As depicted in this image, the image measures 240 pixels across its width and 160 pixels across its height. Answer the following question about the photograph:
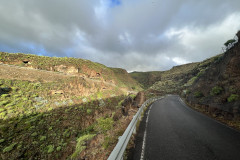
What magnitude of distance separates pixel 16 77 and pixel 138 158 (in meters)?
17.2

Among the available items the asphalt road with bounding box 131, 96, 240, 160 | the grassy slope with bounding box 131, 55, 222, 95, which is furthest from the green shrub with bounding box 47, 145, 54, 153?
the grassy slope with bounding box 131, 55, 222, 95

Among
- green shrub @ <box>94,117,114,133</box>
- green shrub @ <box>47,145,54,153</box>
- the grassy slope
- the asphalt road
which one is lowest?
green shrub @ <box>47,145,54,153</box>

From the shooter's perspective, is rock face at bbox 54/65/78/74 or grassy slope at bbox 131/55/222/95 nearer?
rock face at bbox 54/65/78/74

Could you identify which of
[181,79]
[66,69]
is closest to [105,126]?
[66,69]

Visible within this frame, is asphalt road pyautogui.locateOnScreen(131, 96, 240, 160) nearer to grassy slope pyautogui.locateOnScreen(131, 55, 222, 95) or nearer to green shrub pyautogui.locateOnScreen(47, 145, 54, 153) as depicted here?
green shrub pyautogui.locateOnScreen(47, 145, 54, 153)

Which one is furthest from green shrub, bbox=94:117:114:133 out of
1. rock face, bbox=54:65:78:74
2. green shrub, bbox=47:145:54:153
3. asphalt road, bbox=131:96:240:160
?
rock face, bbox=54:65:78:74

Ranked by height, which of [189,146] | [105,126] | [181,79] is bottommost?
[105,126]

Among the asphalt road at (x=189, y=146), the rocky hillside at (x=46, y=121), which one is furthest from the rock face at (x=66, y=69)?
the asphalt road at (x=189, y=146)

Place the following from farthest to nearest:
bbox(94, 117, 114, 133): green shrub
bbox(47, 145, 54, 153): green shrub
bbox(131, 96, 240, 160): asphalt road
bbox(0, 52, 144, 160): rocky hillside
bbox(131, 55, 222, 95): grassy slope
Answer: bbox(131, 55, 222, 95): grassy slope < bbox(94, 117, 114, 133): green shrub < bbox(47, 145, 54, 153): green shrub < bbox(0, 52, 144, 160): rocky hillside < bbox(131, 96, 240, 160): asphalt road

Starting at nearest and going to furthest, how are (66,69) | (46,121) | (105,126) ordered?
(105,126)
(46,121)
(66,69)

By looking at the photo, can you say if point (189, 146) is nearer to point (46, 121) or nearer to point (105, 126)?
point (105, 126)

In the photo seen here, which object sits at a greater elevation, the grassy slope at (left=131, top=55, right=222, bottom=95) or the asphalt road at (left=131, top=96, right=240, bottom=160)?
the grassy slope at (left=131, top=55, right=222, bottom=95)

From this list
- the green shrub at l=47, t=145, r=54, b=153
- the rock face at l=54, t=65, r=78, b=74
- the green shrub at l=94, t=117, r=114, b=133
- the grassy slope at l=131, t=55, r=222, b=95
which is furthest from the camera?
the grassy slope at l=131, t=55, r=222, b=95

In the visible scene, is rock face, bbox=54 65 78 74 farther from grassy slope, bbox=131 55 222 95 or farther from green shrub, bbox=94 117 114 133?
grassy slope, bbox=131 55 222 95
